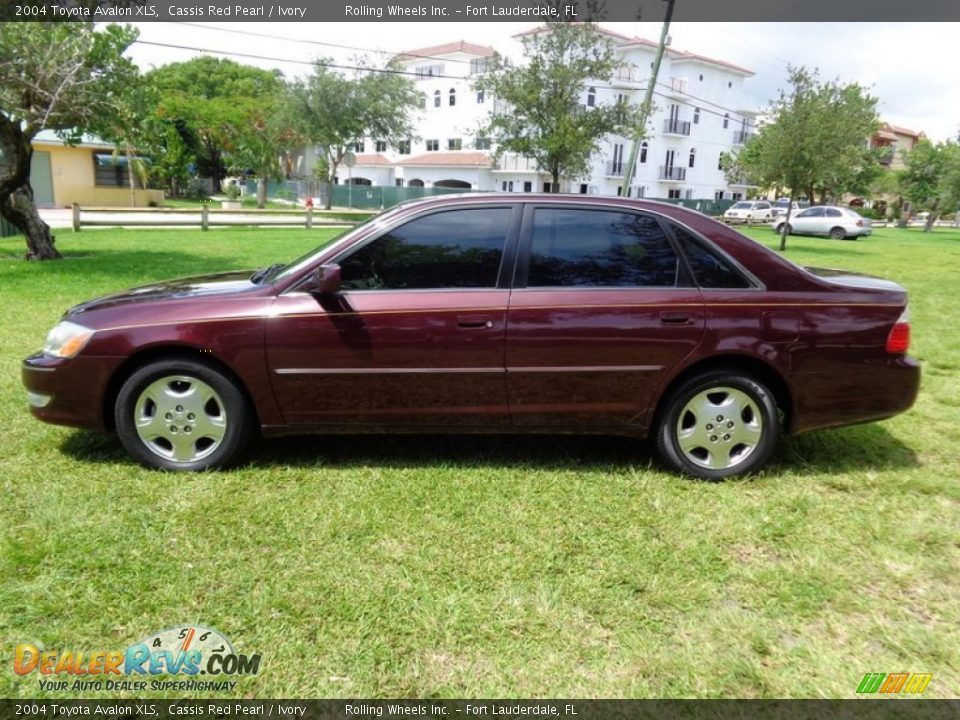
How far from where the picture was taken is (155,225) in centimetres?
2150

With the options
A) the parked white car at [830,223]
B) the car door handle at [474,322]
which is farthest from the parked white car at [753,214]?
the car door handle at [474,322]

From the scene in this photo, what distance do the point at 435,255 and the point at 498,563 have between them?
1785mm

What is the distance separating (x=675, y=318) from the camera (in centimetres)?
380

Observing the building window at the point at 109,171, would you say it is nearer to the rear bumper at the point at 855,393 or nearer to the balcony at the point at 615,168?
the rear bumper at the point at 855,393

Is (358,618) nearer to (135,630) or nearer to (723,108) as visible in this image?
(135,630)

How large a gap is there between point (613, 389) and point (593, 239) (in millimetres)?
893

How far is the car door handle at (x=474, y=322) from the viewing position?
375cm

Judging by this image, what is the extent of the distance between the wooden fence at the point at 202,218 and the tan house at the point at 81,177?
521cm

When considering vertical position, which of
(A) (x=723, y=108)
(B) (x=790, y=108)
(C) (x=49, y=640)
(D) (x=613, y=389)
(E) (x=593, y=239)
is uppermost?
(A) (x=723, y=108)

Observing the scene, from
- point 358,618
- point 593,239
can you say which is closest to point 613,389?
point 593,239

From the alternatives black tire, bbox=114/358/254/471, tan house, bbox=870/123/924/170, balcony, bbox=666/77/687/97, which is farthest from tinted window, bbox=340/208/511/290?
tan house, bbox=870/123/924/170

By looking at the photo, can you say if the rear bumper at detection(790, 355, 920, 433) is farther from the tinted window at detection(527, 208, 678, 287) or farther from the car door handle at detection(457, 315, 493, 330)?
the car door handle at detection(457, 315, 493, 330)

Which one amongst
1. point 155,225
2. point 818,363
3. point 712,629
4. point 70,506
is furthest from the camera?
point 155,225

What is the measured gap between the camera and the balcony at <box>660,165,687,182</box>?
58.9m
